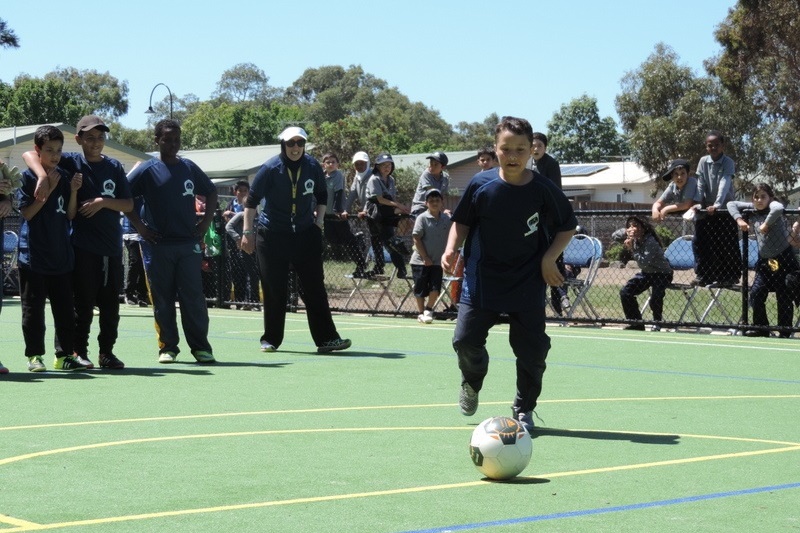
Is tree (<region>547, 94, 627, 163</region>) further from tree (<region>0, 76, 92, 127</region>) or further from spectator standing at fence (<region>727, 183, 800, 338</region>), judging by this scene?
spectator standing at fence (<region>727, 183, 800, 338</region>)

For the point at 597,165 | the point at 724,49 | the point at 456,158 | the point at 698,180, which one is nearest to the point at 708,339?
the point at 698,180

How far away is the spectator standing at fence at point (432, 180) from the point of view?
58.3ft

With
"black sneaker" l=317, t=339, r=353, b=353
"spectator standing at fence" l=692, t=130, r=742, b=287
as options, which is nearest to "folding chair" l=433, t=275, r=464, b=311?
"spectator standing at fence" l=692, t=130, r=742, b=287

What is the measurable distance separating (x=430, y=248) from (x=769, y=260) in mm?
4217

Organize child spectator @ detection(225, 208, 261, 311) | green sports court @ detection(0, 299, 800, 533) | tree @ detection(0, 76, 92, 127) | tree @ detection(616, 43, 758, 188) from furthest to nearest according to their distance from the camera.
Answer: tree @ detection(0, 76, 92, 127)
tree @ detection(616, 43, 758, 188)
child spectator @ detection(225, 208, 261, 311)
green sports court @ detection(0, 299, 800, 533)

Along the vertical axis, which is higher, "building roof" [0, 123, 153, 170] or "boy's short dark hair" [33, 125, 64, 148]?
"building roof" [0, 123, 153, 170]

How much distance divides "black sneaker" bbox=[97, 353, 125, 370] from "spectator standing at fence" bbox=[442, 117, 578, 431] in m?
4.33

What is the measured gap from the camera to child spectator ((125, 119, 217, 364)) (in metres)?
11.6

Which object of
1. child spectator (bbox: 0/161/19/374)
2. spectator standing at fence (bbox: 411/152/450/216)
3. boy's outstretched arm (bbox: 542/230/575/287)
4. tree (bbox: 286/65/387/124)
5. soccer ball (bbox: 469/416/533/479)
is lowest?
soccer ball (bbox: 469/416/533/479)

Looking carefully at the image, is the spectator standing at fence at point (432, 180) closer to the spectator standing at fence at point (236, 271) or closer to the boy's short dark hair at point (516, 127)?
the spectator standing at fence at point (236, 271)

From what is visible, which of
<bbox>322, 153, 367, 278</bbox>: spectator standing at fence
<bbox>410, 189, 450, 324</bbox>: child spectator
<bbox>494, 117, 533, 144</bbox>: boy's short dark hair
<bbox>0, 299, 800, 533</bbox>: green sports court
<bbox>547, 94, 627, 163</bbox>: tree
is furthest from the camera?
<bbox>547, 94, 627, 163</bbox>: tree

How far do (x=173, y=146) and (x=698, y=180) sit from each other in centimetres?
674

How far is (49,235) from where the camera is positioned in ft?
34.5

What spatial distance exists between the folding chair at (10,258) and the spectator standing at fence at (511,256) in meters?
15.2
